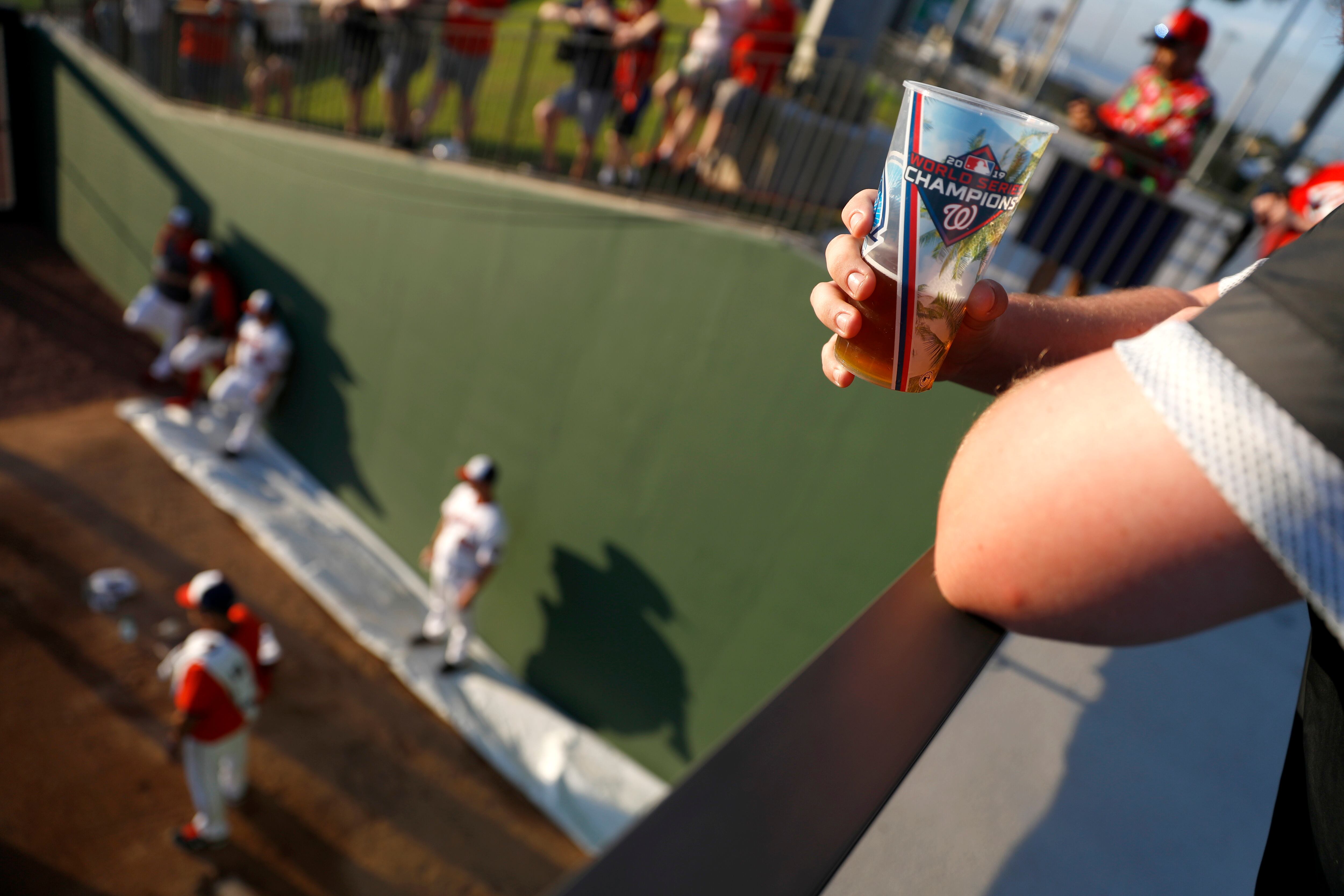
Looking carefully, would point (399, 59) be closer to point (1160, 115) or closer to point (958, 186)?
point (1160, 115)

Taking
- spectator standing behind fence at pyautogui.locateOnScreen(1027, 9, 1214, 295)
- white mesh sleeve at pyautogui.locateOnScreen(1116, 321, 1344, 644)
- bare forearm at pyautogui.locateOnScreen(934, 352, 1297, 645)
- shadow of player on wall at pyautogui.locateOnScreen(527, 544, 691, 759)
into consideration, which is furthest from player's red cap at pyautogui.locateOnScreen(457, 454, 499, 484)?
white mesh sleeve at pyautogui.locateOnScreen(1116, 321, 1344, 644)

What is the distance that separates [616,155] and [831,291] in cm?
550

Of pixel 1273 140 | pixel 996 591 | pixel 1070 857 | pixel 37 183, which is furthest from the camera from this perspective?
pixel 37 183

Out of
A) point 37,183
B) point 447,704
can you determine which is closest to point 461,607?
point 447,704

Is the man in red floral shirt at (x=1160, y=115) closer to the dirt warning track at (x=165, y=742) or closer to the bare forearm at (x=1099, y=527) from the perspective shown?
the bare forearm at (x=1099, y=527)

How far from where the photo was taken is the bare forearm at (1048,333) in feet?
3.89

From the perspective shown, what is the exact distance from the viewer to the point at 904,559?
4.57 m

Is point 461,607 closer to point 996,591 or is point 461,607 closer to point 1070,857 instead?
point 1070,857

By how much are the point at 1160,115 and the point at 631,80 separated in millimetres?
3640

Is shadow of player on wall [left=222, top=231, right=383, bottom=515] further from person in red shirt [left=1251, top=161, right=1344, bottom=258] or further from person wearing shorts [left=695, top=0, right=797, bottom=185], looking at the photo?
person in red shirt [left=1251, top=161, right=1344, bottom=258]

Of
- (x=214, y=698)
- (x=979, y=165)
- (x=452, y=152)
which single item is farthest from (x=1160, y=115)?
(x=214, y=698)

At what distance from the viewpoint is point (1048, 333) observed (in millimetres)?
1188

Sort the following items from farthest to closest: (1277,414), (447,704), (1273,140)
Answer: (1273,140)
(447,704)
(1277,414)

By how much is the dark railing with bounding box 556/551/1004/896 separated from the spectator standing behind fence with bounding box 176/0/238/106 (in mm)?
10502
